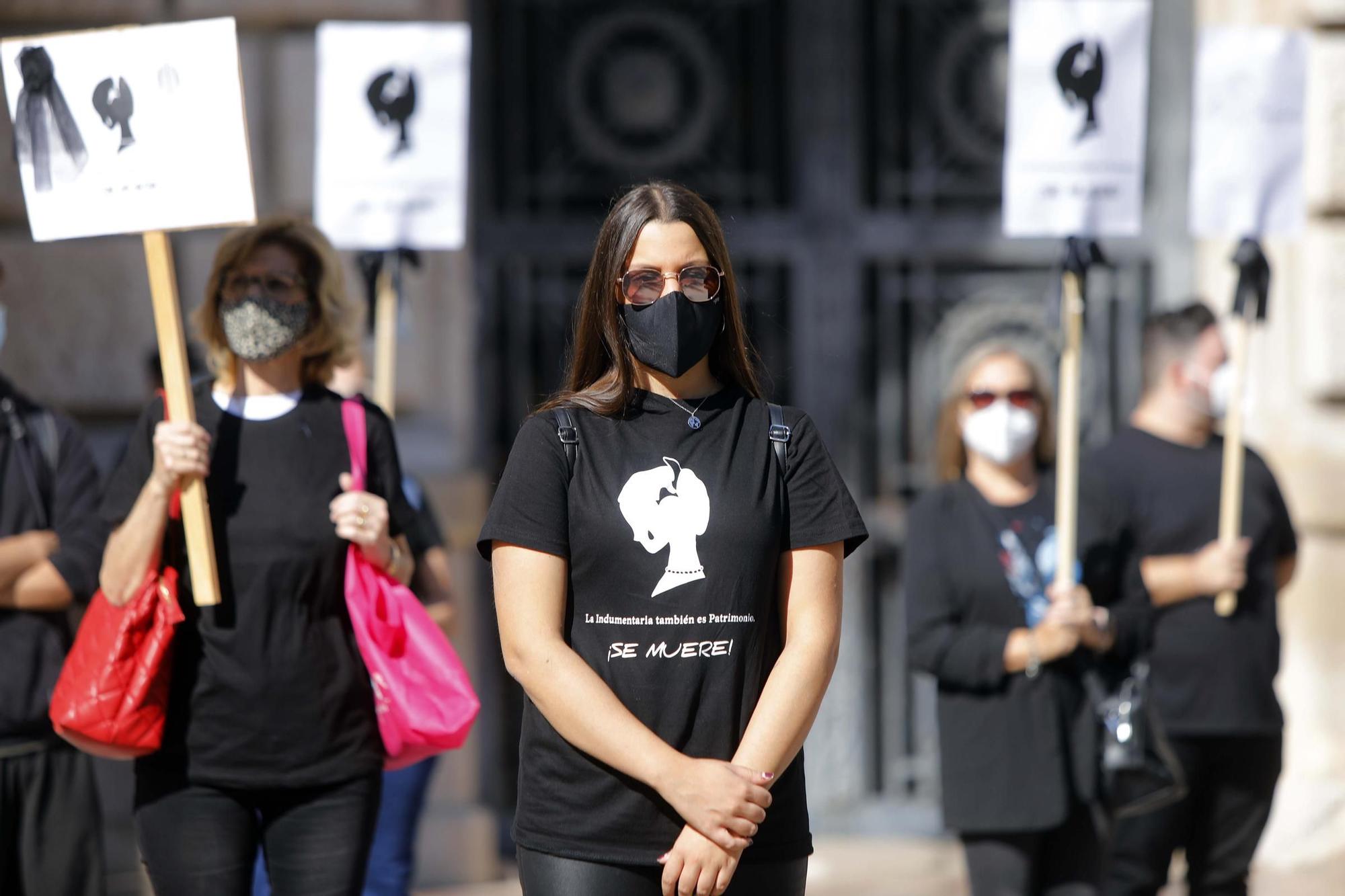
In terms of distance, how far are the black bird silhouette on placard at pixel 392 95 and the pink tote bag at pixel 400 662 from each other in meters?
1.65

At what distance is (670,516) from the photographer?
264 centimetres

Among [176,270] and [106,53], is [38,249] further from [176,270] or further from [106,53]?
[106,53]

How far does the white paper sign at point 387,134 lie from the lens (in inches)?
195

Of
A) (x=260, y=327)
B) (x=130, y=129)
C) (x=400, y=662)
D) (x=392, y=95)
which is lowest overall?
(x=400, y=662)

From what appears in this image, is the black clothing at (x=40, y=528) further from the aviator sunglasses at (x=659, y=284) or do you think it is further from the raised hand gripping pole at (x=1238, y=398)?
the raised hand gripping pole at (x=1238, y=398)

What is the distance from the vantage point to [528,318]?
6.61 meters

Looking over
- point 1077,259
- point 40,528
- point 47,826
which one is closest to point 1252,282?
point 1077,259

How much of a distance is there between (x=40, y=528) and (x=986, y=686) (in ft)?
7.45

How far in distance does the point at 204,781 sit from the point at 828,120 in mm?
4178

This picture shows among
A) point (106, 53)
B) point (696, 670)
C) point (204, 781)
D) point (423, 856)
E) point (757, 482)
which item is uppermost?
point (106, 53)

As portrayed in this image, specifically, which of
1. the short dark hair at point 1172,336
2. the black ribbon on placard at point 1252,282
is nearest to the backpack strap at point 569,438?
the short dark hair at point 1172,336

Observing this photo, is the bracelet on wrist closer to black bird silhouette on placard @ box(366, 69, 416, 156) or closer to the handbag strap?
the handbag strap

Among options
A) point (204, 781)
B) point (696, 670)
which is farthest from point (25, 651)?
point (696, 670)

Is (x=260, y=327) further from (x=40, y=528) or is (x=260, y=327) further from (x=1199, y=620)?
(x=1199, y=620)
